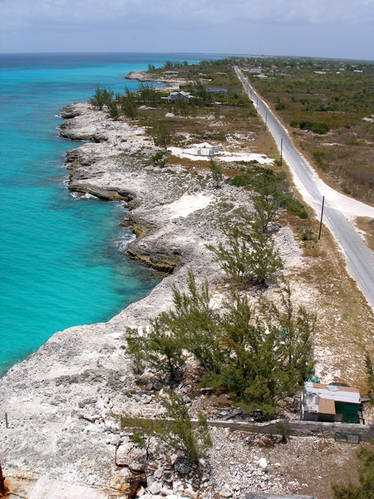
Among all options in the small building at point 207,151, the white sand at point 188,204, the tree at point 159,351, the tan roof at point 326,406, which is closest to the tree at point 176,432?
the tree at point 159,351

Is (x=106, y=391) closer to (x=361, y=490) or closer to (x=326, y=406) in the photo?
(x=326, y=406)

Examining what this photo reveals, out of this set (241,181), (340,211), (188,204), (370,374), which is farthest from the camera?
(241,181)

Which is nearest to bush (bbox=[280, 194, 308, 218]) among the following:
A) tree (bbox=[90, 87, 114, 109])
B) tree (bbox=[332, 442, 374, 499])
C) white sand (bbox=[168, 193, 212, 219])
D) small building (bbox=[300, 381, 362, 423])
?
white sand (bbox=[168, 193, 212, 219])

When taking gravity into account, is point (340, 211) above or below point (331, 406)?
above

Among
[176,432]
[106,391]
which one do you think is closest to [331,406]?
[176,432]

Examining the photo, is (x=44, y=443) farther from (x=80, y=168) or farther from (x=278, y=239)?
(x=80, y=168)

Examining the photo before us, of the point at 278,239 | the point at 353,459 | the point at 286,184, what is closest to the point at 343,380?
the point at 353,459
